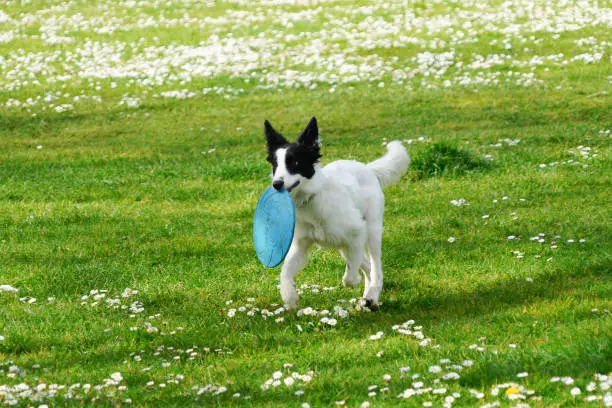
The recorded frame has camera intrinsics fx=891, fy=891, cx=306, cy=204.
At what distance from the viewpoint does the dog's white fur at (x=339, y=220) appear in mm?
7930

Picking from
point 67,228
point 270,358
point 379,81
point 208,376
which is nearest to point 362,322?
point 270,358

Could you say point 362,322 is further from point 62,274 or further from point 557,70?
point 557,70

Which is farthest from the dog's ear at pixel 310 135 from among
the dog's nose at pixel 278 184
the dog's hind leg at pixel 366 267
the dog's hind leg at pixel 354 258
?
the dog's hind leg at pixel 366 267

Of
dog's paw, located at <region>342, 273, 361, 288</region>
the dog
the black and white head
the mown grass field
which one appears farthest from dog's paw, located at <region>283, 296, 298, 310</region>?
the black and white head

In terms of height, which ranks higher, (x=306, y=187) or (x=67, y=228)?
(x=306, y=187)

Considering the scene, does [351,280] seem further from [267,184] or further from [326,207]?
[267,184]

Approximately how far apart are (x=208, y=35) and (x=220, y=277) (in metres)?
16.5

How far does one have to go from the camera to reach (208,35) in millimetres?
24938

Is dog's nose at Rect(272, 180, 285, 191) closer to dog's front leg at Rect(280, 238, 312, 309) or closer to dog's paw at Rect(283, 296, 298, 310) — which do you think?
dog's front leg at Rect(280, 238, 312, 309)

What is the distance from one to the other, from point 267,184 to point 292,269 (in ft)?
17.5

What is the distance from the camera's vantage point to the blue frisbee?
25.1 ft

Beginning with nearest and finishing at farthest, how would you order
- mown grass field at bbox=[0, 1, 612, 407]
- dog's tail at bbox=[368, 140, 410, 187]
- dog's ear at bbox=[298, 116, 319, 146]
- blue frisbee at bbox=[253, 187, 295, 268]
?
mown grass field at bbox=[0, 1, 612, 407] → blue frisbee at bbox=[253, 187, 295, 268] → dog's ear at bbox=[298, 116, 319, 146] → dog's tail at bbox=[368, 140, 410, 187]

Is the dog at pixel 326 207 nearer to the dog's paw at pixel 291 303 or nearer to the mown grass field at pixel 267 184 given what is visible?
the dog's paw at pixel 291 303

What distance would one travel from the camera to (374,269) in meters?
8.45
